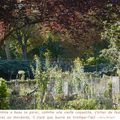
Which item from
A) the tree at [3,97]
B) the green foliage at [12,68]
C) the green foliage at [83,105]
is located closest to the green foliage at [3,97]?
the tree at [3,97]

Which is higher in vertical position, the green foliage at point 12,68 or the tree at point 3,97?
the green foliage at point 12,68

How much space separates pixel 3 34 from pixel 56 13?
1.38m

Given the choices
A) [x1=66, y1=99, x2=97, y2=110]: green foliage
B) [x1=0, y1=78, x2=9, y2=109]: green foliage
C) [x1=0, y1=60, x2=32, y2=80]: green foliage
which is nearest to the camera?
[x1=0, y1=78, x2=9, y2=109]: green foliage

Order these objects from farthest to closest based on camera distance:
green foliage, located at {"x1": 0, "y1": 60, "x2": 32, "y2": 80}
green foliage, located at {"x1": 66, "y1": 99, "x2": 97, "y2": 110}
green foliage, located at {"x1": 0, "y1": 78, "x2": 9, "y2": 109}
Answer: green foliage, located at {"x1": 0, "y1": 60, "x2": 32, "y2": 80}
green foliage, located at {"x1": 66, "y1": 99, "x2": 97, "y2": 110}
green foliage, located at {"x1": 0, "y1": 78, "x2": 9, "y2": 109}

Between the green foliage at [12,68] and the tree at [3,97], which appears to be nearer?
the tree at [3,97]

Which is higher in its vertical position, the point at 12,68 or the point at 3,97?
the point at 12,68

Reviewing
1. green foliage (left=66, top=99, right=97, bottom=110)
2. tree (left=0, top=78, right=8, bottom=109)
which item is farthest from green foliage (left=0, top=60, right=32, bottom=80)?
tree (left=0, top=78, right=8, bottom=109)

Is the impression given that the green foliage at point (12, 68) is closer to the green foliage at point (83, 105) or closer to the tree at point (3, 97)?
the green foliage at point (83, 105)

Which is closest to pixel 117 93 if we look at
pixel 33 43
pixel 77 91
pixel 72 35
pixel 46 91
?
pixel 77 91

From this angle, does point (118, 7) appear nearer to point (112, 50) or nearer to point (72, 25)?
point (72, 25)

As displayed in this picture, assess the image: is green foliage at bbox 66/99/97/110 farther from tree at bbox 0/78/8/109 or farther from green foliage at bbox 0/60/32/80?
green foliage at bbox 0/60/32/80

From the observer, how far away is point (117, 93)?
38.1 feet

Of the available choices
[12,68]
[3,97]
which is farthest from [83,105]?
[12,68]

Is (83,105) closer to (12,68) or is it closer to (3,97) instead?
(3,97)
